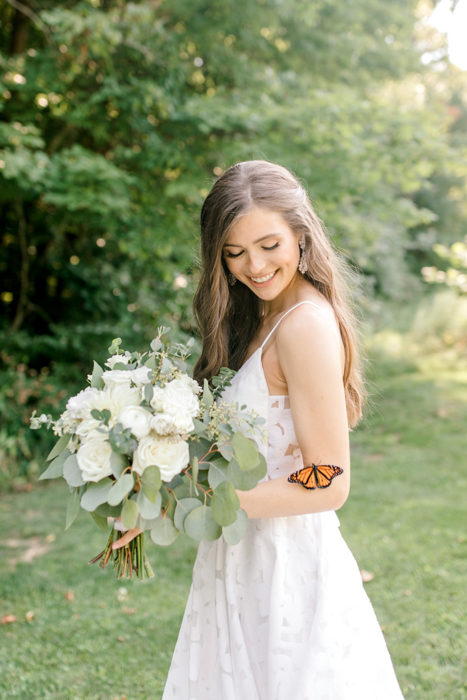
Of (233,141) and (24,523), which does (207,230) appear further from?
(24,523)

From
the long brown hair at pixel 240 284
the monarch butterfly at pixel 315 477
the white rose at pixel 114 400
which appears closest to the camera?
the white rose at pixel 114 400

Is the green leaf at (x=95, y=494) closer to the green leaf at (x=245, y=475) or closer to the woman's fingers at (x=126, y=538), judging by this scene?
the woman's fingers at (x=126, y=538)

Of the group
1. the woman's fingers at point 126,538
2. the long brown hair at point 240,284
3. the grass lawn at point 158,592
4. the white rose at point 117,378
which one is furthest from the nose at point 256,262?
the grass lawn at point 158,592

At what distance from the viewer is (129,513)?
1.51 m

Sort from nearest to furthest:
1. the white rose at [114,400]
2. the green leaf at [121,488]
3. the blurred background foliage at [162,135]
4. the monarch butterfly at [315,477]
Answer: the green leaf at [121,488], the white rose at [114,400], the monarch butterfly at [315,477], the blurred background foliage at [162,135]

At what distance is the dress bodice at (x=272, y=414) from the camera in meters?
1.86

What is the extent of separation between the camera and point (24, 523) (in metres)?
5.68

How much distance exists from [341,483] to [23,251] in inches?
291

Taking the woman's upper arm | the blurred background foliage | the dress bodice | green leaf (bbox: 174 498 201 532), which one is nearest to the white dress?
the dress bodice

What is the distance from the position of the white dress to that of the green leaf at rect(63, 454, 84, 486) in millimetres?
548

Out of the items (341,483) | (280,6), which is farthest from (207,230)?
(280,6)

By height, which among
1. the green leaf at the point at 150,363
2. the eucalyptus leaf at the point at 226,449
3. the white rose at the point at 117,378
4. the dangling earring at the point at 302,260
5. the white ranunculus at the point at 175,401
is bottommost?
the eucalyptus leaf at the point at 226,449

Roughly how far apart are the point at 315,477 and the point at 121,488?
0.53 m

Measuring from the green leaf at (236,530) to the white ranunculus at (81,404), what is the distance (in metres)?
0.46
